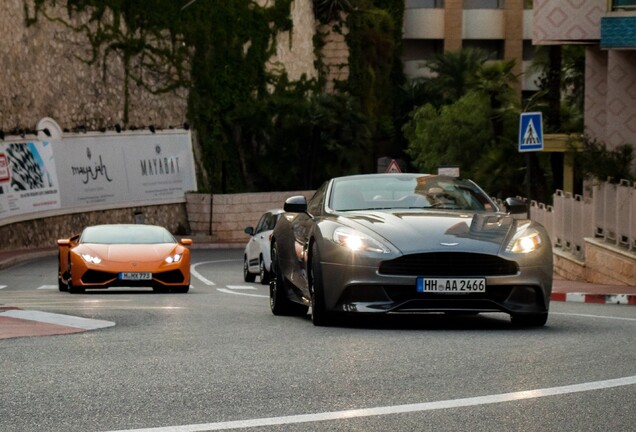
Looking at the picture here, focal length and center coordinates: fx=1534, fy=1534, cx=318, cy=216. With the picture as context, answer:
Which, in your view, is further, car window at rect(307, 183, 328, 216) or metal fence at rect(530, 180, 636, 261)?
metal fence at rect(530, 180, 636, 261)

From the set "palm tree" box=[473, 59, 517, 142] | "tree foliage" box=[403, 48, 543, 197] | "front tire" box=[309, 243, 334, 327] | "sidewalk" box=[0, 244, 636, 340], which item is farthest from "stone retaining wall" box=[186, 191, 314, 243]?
"front tire" box=[309, 243, 334, 327]

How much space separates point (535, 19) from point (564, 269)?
321 inches

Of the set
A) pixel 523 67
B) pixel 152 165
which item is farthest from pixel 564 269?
pixel 523 67

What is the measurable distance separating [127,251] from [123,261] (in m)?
0.36

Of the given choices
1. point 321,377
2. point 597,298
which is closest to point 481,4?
point 597,298

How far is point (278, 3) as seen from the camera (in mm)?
65938

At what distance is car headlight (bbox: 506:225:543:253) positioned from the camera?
13.2 m

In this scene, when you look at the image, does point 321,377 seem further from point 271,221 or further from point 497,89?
point 497,89

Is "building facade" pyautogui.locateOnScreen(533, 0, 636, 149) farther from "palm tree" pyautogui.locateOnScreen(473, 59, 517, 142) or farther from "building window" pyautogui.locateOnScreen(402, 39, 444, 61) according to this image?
"building window" pyautogui.locateOnScreen(402, 39, 444, 61)

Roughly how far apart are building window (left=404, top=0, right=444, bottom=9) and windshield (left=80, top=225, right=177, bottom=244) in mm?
62098

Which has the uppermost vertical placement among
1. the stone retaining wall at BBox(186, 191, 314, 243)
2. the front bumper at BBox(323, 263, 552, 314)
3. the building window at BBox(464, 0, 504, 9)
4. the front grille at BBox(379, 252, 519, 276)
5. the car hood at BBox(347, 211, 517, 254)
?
the building window at BBox(464, 0, 504, 9)

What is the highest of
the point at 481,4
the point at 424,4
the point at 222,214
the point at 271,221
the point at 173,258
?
the point at 424,4

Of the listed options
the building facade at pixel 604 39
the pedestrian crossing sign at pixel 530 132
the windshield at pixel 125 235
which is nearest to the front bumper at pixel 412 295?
the windshield at pixel 125 235

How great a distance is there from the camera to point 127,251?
23.9m
